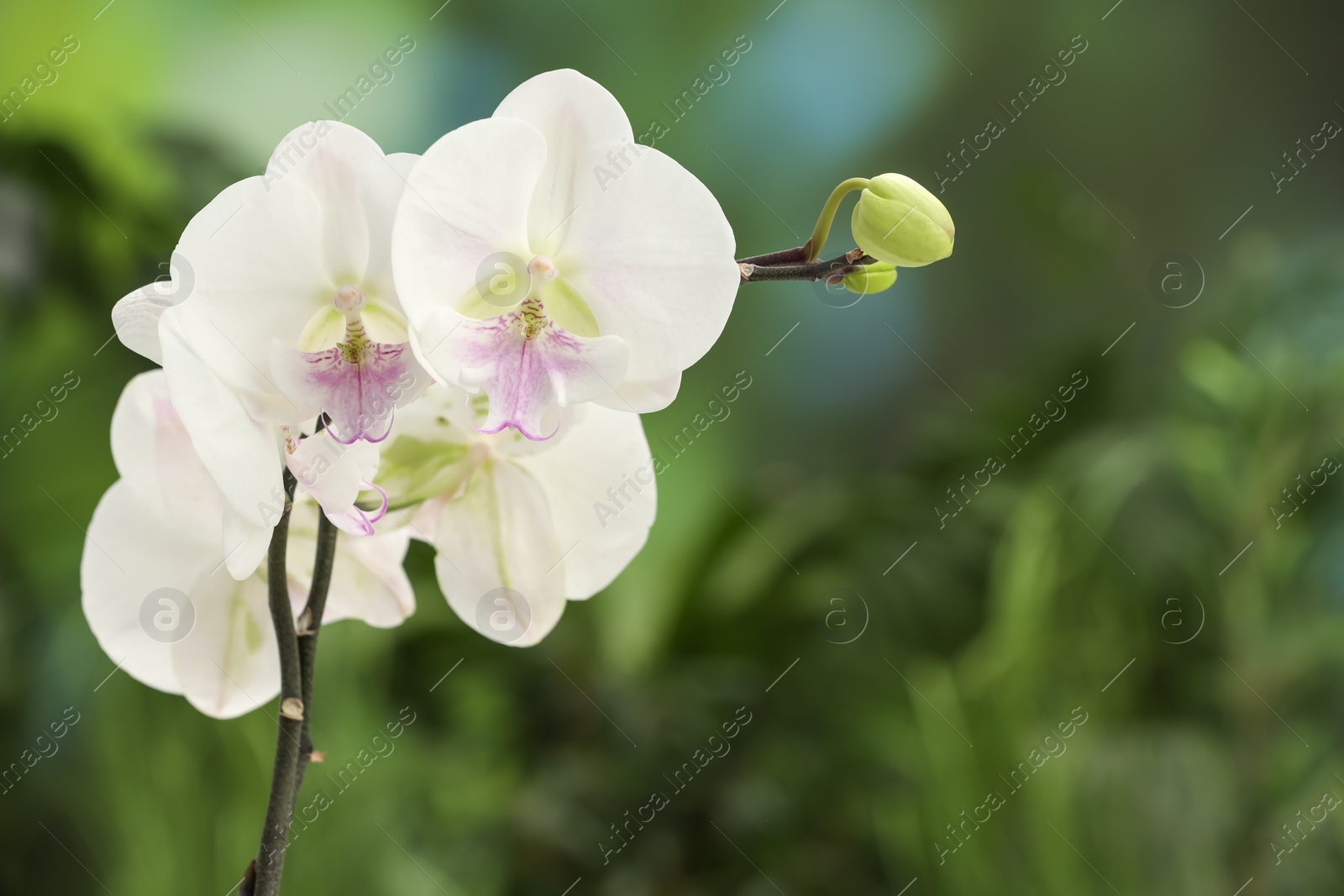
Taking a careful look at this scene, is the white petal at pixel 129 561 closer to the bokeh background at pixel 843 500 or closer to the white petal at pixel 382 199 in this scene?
the white petal at pixel 382 199

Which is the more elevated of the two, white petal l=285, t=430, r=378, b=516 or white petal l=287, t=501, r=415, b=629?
white petal l=285, t=430, r=378, b=516

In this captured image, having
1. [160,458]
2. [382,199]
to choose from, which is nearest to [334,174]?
[382,199]

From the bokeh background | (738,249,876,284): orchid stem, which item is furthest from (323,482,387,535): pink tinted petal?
the bokeh background

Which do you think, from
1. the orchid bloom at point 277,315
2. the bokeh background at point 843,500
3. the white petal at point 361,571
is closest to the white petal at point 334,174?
the orchid bloom at point 277,315

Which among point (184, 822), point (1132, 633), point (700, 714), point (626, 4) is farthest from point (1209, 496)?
point (184, 822)

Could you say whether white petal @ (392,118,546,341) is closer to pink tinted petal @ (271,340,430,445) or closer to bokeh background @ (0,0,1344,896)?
pink tinted petal @ (271,340,430,445)

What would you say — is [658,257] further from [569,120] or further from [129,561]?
[129,561]

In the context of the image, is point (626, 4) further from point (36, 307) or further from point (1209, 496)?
point (1209, 496)
